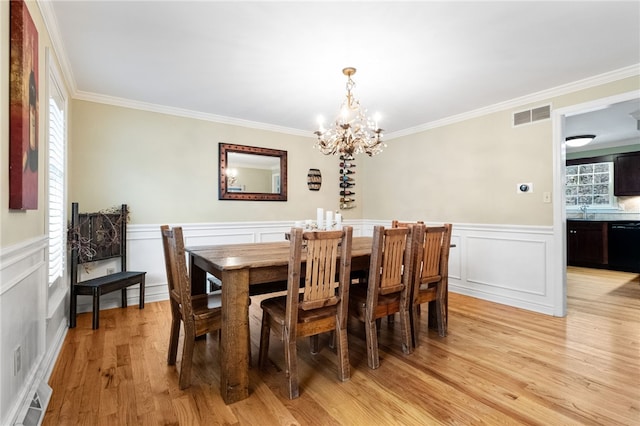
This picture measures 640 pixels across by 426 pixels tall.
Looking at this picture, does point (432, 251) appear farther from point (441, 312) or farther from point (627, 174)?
point (627, 174)

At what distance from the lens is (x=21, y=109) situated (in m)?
1.50

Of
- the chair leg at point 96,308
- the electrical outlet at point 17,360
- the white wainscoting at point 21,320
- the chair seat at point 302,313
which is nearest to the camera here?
the white wainscoting at point 21,320

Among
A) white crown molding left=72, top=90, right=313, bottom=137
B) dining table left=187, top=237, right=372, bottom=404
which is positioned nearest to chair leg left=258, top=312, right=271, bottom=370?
dining table left=187, top=237, right=372, bottom=404

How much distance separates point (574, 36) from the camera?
232 centimetres

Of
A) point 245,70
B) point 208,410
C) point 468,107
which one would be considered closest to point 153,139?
point 245,70

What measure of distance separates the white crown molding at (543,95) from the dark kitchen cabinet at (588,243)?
3745 mm

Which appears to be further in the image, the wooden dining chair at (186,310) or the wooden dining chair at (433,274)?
the wooden dining chair at (433,274)

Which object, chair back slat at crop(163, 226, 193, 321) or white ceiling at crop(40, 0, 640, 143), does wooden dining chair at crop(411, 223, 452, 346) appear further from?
chair back slat at crop(163, 226, 193, 321)

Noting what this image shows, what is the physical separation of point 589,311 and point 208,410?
154 inches

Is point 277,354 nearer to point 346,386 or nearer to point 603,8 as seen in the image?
point 346,386

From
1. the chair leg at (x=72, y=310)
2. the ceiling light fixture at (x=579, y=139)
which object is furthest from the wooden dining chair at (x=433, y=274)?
the ceiling light fixture at (x=579, y=139)

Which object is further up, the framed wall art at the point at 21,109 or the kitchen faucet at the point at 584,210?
the framed wall art at the point at 21,109

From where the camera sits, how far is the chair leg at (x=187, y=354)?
1.90 m

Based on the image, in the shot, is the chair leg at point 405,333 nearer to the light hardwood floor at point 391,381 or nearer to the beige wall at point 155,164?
the light hardwood floor at point 391,381
